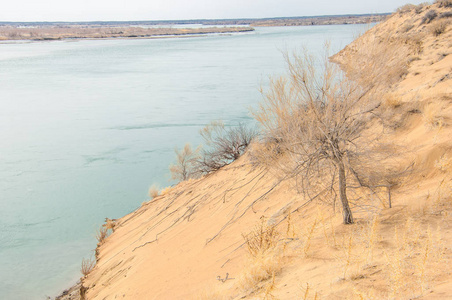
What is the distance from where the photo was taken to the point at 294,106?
5.43m

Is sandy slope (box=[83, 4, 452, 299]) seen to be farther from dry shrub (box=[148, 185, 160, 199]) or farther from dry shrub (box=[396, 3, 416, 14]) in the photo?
dry shrub (box=[396, 3, 416, 14])

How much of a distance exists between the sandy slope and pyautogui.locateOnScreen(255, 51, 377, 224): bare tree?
0.32m

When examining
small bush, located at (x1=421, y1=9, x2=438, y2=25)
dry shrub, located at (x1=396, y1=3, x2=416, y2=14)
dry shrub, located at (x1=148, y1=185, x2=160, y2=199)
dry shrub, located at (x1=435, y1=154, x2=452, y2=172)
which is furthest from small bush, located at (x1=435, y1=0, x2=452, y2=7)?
dry shrub, located at (x1=435, y1=154, x2=452, y2=172)

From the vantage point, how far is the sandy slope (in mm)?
3314

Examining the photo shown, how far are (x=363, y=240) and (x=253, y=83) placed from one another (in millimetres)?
22367

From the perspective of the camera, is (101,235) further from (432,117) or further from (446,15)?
(446,15)

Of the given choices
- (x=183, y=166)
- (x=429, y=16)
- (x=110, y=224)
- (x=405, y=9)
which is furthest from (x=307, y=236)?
(x=405, y=9)

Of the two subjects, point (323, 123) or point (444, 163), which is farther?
point (444, 163)

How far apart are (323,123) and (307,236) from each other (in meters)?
1.39

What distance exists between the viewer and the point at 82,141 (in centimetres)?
1752

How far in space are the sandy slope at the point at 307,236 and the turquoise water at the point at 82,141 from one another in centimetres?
189

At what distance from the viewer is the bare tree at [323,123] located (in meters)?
4.71

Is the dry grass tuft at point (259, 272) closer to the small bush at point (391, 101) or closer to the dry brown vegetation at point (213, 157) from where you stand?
the small bush at point (391, 101)

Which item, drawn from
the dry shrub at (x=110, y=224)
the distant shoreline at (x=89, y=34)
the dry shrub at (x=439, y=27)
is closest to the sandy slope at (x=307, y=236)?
the dry shrub at (x=110, y=224)
